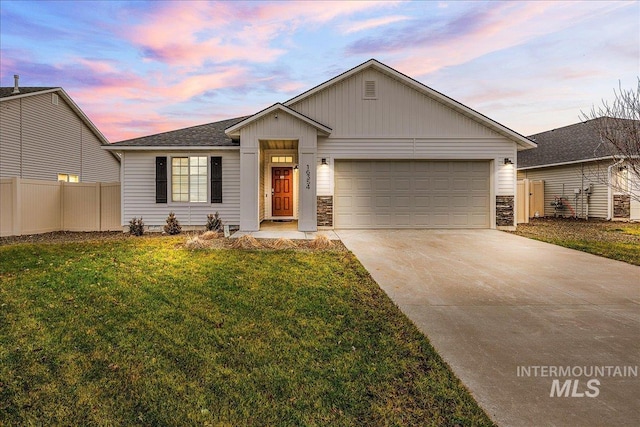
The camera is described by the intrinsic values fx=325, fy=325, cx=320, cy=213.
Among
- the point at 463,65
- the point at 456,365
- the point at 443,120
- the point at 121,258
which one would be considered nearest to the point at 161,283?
the point at 121,258

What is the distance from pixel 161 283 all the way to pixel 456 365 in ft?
13.9

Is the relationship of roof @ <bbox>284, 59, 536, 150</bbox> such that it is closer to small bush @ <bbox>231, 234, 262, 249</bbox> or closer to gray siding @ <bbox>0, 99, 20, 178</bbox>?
small bush @ <bbox>231, 234, 262, 249</bbox>

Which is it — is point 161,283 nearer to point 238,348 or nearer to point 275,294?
point 275,294

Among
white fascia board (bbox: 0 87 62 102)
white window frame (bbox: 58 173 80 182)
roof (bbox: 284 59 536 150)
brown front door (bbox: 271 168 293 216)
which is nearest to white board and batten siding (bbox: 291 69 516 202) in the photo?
roof (bbox: 284 59 536 150)

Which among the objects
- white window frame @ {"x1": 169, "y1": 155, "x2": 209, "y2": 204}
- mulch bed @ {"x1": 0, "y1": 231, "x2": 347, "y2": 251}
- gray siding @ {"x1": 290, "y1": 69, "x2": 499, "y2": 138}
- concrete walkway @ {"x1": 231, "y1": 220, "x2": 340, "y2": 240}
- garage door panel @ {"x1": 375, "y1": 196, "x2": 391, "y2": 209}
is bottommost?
mulch bed @ {"x1": 0, "y1": 231, "x2": 347, "y2": 251}

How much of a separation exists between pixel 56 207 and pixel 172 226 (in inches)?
181

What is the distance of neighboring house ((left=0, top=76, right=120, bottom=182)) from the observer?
45.3 ft

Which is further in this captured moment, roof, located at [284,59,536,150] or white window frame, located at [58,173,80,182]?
white window frame, located at [58,173,80,182]

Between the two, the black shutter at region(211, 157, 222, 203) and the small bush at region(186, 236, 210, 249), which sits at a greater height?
the black shutter at region(211, 157, 222, 203)

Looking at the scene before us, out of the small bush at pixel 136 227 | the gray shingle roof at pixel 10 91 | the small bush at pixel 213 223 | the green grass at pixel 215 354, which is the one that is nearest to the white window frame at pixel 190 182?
the small bush at pixel 213 223

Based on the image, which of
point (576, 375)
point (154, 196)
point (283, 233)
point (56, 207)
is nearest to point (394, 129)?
point (283, 233)

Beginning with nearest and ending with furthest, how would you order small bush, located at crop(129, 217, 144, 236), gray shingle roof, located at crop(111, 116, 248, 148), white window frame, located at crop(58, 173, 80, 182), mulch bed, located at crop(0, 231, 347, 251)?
1. mulch bed, located at crop(0, 231, 347, 251)
2. small bush, located at crop(129, 217, 144, 236)
3. gray shingle roof, located at crop(111, 116, 248, 148)
4. white window frame, located at crop(58, 173, 80, 182)

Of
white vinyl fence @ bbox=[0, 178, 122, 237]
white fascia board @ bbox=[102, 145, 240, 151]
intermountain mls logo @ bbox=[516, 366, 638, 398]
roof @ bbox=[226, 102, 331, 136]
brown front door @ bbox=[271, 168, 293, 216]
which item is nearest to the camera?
intermountain mls logo @ bbox=[516, 366, 638, 398]

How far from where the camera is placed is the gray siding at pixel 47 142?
13898mm
